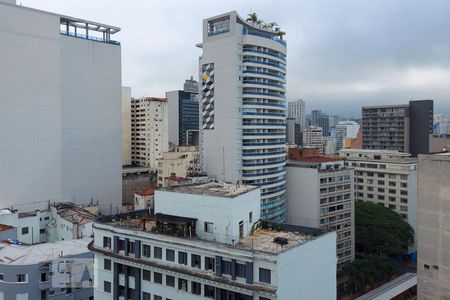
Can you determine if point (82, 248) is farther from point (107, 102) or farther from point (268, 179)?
point (107, 102)

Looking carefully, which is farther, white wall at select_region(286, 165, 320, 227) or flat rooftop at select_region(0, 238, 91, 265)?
white wall at select_region(286, 165, 320, 227)

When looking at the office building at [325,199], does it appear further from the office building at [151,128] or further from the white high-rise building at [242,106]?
the office building at [151,128]

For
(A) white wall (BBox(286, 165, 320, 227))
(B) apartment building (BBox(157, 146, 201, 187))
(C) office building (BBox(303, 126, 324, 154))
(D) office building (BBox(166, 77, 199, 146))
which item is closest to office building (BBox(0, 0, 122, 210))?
(B) apartment building (BBox(157, 146, 201, 187))

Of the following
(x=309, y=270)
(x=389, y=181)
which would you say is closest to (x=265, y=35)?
(x=389, y=181)

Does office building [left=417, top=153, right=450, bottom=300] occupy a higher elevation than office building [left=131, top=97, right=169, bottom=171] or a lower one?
lower

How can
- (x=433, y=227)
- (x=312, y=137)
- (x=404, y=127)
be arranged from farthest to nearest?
(x=312, y=137) < (x=404, y=127) < (x=433, y=227)

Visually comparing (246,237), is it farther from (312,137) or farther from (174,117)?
(312,137)

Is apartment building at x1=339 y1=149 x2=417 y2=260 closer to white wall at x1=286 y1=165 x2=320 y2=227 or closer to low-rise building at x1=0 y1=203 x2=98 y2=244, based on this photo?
white wall at x1=286 y1=165 x2=320 y2=227
